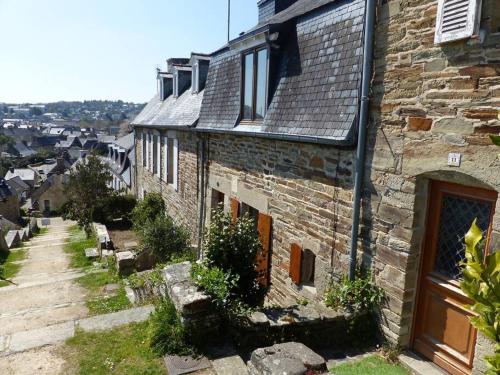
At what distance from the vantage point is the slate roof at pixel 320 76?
4.96 m

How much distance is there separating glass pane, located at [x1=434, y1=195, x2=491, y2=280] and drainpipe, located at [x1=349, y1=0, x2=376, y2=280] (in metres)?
0.97

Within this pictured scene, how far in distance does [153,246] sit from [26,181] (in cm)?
5511

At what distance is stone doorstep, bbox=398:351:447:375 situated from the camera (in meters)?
4.14

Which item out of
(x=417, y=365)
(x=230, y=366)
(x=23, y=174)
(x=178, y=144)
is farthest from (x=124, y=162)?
(x=23, y=174)

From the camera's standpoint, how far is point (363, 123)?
15.3 ft

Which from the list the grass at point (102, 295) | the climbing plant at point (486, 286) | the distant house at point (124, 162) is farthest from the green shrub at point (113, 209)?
the climbing plant at point (486, 286)

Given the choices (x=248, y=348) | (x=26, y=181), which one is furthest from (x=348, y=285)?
(x=26, y=181)

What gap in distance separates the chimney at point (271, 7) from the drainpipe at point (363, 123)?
6.30m

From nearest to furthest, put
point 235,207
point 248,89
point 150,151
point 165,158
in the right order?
point 248,89 → point 235,207 → point 165,158 → point 150,151

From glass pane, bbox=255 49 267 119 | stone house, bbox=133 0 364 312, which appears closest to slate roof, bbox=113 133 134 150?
stone house, bbox=133 0 364 312

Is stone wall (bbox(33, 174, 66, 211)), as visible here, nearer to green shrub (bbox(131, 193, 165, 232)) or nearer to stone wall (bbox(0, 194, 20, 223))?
stone wall (bbox(0, 194, 20, 223))

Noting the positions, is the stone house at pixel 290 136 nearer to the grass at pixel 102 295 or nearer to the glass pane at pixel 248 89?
the glass pane at pixel 248 89

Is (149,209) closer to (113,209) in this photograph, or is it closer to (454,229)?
(113,209)

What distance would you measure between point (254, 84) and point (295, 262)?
Answer: 3.46 m
